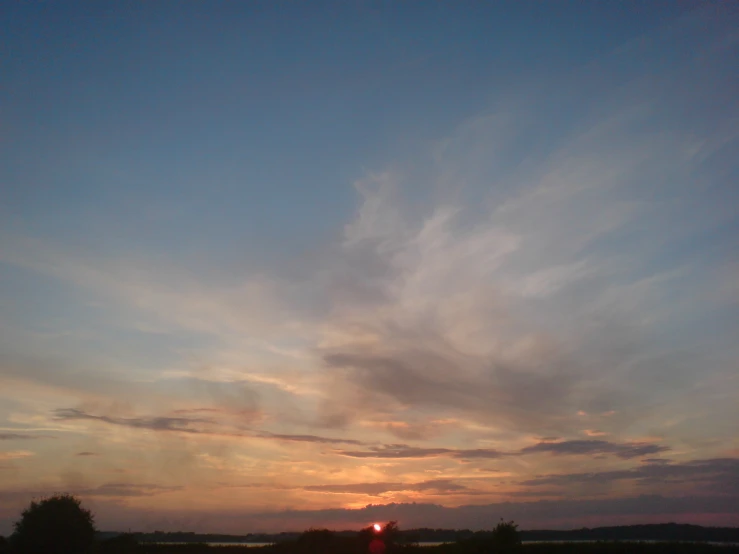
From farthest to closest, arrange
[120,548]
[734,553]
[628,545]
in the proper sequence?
[120,548] < [628,545] < [734,553]

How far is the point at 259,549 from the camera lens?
71688 mm

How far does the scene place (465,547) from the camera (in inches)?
2253

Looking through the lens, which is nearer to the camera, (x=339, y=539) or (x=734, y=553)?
(x=734, y=553)

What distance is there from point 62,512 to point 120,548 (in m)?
12.7

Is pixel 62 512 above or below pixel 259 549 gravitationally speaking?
above

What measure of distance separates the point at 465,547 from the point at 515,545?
195 inches

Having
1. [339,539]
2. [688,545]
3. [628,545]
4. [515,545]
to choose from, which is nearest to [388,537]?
[339,539]

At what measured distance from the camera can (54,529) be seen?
58406 millimetres

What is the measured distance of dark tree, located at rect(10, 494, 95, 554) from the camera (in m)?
57.8

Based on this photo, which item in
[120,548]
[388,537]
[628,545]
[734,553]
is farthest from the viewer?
[120,548]

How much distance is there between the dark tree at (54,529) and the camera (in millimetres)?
57750

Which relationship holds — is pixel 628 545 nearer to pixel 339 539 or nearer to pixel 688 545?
pixel 688 545

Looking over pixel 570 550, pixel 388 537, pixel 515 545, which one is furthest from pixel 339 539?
pixel 570 550

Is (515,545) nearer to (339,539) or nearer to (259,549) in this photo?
(339,539)
